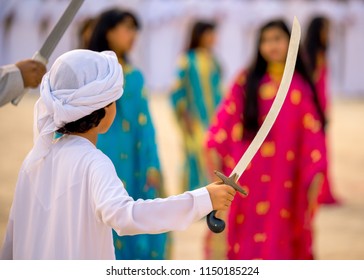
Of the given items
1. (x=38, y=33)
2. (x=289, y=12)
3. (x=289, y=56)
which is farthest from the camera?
(x=289, y=12)

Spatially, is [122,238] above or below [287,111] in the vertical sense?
below

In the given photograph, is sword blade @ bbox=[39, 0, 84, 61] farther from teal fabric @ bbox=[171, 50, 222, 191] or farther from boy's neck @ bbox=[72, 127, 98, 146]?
teal fabric @ bbox=[171, 50, 222, 191]

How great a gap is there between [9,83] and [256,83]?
6.14 ft

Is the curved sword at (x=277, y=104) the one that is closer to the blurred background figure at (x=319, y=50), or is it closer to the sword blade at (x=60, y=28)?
the sword blade at (x=60, y=28)

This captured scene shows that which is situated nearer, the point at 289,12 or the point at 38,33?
the point at 38,33

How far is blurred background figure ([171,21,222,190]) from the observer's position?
7.21 m

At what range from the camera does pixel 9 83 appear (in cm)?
320

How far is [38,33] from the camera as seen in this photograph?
20.6 metres

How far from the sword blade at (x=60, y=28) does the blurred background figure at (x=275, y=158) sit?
1654 millimetres

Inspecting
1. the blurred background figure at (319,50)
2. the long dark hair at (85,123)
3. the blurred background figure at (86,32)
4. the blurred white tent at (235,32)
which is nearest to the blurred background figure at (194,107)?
the blurred background figure at (319,50)

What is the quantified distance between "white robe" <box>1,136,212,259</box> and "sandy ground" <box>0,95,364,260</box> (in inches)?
114

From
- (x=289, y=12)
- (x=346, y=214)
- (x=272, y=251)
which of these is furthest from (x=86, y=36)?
(x=289, y=12)
